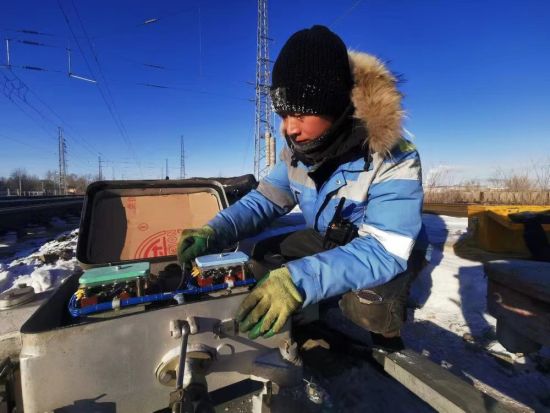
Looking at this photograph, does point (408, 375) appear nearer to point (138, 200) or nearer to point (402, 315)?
point (402, 315)

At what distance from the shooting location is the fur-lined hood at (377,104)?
147 cm

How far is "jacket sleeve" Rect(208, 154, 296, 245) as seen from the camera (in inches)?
76.2

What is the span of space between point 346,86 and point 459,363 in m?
1.96

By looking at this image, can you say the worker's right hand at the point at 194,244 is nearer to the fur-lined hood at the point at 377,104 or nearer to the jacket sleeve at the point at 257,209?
the jacket sleeve at the point at 257,209

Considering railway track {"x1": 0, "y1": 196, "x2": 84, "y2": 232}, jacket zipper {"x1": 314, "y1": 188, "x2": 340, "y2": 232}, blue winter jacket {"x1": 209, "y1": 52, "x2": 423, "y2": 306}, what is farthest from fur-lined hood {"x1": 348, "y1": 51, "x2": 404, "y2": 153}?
railway track {"x1": 0, "y1": 196, "x2": 84, "y2": 232}

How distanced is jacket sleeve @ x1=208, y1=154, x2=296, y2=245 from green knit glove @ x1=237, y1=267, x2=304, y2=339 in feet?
2.63

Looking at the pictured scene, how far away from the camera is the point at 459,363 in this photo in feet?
6.72

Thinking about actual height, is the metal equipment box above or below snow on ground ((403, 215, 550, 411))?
above

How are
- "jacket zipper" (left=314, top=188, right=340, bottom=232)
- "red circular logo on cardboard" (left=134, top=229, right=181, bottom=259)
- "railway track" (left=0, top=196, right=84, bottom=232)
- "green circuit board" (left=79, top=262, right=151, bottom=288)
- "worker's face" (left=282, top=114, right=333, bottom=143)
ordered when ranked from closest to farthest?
"green circuit board" (left=79, top=262, right=151, bottom=288)
"worker's face" (left=282, top=114, right=333, bottom=143)
"jacket zipper" (left=314, top=188, right=340, bottom=232)
"red circular logo on cardboard" (left=134, top=229, right=181, bottom=259)
"railway track" (left=0, top=196, right=84, bottom=232)

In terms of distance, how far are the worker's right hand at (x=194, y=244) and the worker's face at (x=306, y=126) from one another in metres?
0.75

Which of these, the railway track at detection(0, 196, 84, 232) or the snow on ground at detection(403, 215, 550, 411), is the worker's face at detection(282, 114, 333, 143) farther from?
the railway track at detection(0, 196, 84, 232)

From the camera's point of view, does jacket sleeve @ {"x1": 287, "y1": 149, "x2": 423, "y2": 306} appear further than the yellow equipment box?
No

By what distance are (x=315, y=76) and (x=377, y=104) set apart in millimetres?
336

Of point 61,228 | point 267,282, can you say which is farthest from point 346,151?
point 61,228
